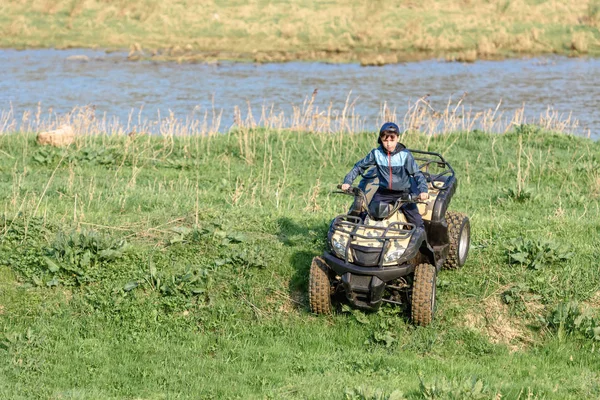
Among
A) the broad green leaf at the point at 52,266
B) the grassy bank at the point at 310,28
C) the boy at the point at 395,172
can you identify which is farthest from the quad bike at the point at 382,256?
the grassy bank at the point at 310,28

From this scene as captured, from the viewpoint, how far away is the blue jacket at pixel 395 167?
8.08 meters

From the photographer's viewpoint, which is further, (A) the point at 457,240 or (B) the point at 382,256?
(A) the point at 457,240

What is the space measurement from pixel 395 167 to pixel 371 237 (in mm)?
920

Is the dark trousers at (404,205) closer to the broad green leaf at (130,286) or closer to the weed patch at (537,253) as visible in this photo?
the weed patch at (537,253)

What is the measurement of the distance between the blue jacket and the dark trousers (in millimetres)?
85

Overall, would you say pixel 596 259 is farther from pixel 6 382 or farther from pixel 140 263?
pixel 6 382

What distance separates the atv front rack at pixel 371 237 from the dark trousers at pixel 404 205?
0.14 m

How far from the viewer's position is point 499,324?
831 centimetres

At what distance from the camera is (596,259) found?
9.07m

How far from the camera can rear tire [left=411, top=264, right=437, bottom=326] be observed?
767 centimetres

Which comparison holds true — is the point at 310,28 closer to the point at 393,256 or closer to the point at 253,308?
the point at 253,308

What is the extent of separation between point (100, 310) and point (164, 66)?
28227 mm

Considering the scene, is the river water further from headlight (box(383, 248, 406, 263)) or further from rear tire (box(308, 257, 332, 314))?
headlight (box(383, 248, 406, 263))

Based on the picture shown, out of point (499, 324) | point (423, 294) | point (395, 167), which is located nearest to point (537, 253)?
point (499, 324)
